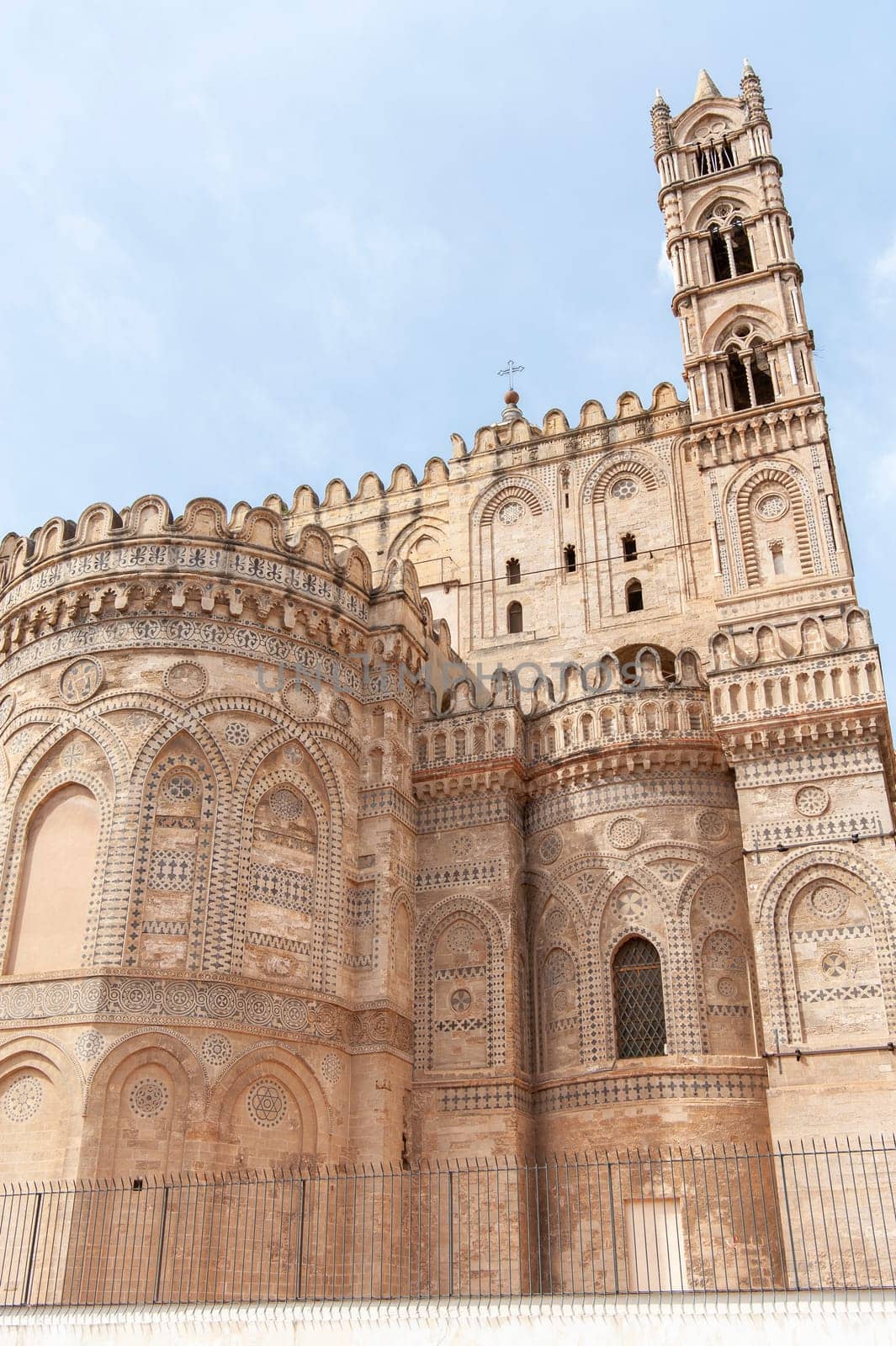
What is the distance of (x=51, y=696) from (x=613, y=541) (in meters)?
11.4

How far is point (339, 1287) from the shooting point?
14.7 metres

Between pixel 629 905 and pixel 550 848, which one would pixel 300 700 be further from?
pixel 629 905

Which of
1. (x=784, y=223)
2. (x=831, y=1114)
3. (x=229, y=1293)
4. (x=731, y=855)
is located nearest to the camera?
(x=229, y=1293)

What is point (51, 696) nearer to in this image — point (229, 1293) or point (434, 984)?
point (434, 984)

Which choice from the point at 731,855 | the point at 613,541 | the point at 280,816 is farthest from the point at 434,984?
the point at 613,541

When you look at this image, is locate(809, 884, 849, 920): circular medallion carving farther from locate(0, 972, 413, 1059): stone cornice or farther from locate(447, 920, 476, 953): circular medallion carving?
locate(0, 972, 413, 1059): stone cornice

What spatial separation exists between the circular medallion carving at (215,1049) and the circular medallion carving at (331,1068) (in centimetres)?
137

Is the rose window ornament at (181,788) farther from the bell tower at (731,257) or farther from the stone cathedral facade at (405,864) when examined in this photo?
the bell tower at (731,257)

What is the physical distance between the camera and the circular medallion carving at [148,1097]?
47.2ft

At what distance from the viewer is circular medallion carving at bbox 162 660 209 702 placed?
16578mm

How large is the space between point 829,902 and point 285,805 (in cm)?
737

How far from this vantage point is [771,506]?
69.1 ft

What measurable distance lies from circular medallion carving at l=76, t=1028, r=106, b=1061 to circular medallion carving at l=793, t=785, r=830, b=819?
9469 millimetres

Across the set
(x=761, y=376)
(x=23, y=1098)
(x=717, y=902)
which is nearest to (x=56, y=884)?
(x=23, y=1098)
